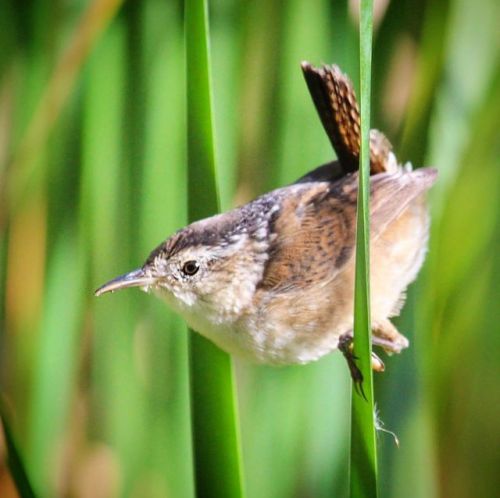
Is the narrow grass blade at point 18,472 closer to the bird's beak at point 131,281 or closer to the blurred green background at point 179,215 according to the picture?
the blurred green background at point 179,215

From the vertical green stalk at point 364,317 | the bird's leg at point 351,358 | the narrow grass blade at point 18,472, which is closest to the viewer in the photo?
the vertical green stalk at point 364,317

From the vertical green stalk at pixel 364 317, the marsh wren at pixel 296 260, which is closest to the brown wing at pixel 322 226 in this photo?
the marsh wren at pixel 296 260

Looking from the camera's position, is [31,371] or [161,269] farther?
[31,371]

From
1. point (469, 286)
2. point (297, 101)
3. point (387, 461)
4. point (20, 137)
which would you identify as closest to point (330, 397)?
point (387, 461)

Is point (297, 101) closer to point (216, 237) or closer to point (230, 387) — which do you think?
point (216, 237)

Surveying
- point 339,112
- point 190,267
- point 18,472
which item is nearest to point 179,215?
point 190,267

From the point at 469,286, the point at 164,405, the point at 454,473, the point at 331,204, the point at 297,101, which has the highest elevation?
the point at 297,101
